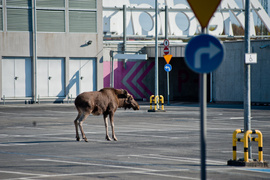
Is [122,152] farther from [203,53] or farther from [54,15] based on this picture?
[54,15]

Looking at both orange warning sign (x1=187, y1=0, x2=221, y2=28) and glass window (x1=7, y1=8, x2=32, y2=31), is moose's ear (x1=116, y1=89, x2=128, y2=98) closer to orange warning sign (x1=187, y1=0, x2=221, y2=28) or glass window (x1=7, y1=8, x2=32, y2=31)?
orange warning sign (x1=187, y1=0, x2=221, y2=28)

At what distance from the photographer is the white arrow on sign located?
752 cm

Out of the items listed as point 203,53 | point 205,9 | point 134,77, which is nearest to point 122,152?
point 203,53

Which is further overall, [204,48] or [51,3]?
[51,3]

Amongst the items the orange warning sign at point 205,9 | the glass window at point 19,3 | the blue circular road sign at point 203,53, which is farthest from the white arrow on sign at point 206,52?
the glass window at point 19,3

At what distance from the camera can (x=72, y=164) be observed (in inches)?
481

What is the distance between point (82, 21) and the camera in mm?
46156

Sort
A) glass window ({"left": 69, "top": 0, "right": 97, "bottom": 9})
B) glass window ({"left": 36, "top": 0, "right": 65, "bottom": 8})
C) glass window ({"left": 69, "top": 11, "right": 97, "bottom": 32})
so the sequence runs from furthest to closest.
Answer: glass window ({"left": 69, "top": 11, "right": 97, "bottom": 32}), glass window ({"left": 69, "top": 0, "right": 97, "bottom": 9}), glass window ({"left": 36, "top": 0, "right": 65, "bottom": 8})

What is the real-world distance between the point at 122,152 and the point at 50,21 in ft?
105

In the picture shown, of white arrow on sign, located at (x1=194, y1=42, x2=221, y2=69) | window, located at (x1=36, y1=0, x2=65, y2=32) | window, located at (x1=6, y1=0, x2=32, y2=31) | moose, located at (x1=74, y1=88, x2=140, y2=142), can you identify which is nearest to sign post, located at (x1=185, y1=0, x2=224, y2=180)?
white arrow on sign, located at (x1=194, y1=42, x2=221, y2=69)

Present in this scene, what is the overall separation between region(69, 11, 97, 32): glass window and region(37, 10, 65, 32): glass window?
74 centimetres

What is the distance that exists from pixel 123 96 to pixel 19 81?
1050 inches

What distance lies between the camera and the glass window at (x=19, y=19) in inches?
1725

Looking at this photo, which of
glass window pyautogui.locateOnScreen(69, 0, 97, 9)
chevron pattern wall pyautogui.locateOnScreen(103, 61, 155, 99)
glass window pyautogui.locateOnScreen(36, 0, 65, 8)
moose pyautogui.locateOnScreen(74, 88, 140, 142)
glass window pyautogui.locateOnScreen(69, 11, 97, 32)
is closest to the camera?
moose pyautogui.locateOnScreen(74, 88, 140, 142)
